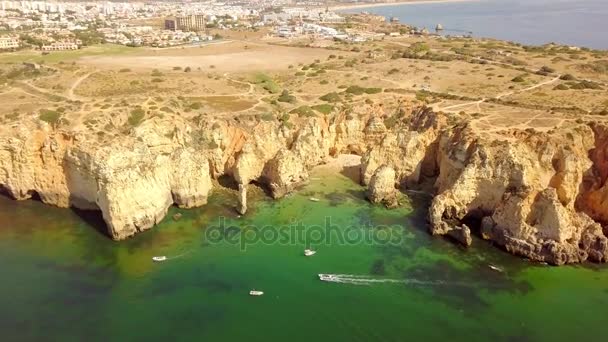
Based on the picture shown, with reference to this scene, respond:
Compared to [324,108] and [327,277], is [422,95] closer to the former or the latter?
[324,108]

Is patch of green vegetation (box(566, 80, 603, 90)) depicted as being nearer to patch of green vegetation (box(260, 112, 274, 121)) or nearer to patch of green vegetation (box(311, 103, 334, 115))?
patch of green vegetation (box(311, 103, 334, 115))

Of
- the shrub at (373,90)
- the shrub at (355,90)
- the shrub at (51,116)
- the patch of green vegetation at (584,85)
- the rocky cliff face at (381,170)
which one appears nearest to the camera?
the rocky cliff face at (381,170)

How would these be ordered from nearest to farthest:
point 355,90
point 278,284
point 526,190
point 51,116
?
point 278,284 → point 526,190 → point 51,116 → point 355,90

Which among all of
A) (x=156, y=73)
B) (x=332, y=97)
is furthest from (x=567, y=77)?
(x=156, y=73)


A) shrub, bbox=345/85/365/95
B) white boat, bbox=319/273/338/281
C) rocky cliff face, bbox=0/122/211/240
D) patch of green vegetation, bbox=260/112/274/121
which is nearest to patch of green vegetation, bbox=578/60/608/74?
shrub, bbox=345/85/365/95

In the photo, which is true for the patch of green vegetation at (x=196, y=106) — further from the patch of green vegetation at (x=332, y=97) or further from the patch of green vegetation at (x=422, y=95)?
the patch of green vegetation at (x=422, y=95)

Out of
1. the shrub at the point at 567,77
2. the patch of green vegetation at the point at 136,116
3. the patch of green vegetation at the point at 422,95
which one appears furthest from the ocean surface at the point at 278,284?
the shrub at the point at 567,77

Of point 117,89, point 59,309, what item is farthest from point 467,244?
point 117,89
